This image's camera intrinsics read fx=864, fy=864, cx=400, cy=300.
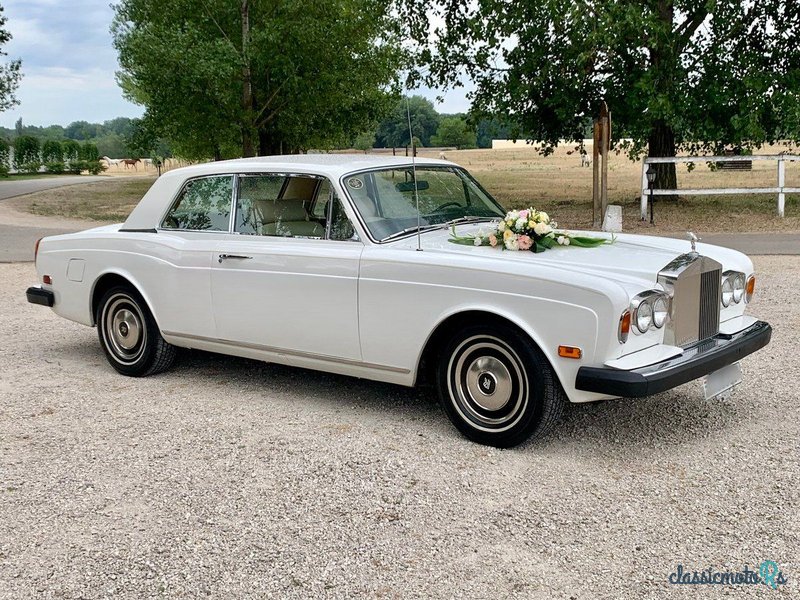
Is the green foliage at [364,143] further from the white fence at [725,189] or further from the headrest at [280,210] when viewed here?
the headrest at [280,210]

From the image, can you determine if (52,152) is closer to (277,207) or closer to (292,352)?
(277,207)

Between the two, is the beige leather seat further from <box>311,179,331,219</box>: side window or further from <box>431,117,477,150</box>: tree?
<box>431,117,477,150</box>: tree

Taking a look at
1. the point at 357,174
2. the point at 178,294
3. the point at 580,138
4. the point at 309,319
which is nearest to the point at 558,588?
the point at 309,319

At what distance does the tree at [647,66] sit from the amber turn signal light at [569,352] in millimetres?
13152

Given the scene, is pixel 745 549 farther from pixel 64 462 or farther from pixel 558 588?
pixel 64 462

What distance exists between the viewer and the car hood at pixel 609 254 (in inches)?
180

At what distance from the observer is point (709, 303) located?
4941 mm

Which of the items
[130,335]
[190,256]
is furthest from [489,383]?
[130,335]

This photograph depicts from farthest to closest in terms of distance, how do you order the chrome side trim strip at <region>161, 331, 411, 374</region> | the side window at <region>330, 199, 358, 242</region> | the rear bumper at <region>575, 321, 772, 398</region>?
the side window at <region>330, 199, 358, 242</region>, the chrome side trim strip at <region>161, 331, 411, 374</region>, the rear bumper at <region>575, 321, 772, 398</region>

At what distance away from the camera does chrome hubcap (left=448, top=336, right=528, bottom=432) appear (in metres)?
4.62

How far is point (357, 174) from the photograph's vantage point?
215 inches

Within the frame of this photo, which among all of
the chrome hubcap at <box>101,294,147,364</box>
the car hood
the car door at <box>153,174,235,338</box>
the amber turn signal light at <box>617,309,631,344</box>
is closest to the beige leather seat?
the car door at <box>153,174,235,338</box>

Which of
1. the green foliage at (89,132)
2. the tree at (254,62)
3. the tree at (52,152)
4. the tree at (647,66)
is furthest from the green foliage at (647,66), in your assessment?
the green foliage at (89,132)

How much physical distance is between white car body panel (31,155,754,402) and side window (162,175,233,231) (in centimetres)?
7
